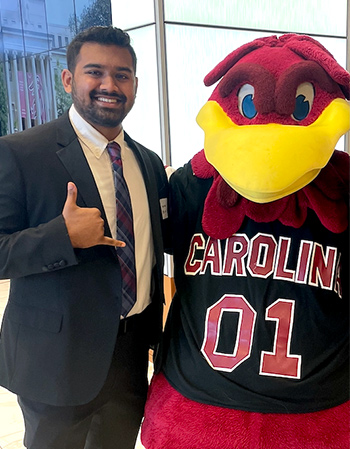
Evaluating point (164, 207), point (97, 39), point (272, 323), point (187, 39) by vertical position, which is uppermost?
point (187, 39)

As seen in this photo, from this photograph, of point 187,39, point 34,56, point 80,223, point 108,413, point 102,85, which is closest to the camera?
point 80,223

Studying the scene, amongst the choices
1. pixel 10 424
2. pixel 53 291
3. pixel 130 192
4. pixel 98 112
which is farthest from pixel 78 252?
pixel 10 424

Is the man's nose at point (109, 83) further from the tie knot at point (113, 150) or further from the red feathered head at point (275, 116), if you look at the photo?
the red feathered head at point (275, 116)

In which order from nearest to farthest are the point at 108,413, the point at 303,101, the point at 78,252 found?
the point at 303,101 → the point at 78,252 → the point at 108,413

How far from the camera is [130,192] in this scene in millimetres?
1506

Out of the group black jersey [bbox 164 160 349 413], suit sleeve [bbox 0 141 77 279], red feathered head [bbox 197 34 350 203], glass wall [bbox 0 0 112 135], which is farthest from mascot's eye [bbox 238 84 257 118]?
glass wall [bbox 0 0 112 135]

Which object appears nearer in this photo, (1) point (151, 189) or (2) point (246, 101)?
(2) point (246, 101)

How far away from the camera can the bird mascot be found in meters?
1.13

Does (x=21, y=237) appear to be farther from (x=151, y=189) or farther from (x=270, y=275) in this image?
(x=270, y=275)

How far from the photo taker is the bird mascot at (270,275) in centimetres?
113

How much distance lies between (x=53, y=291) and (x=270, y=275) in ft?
1.97

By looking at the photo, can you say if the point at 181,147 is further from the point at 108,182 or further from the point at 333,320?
the point at 333,320

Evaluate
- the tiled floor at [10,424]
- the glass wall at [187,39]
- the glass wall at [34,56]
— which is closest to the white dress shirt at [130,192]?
the tiled floor at [10,424]

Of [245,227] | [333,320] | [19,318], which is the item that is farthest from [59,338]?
[333,320]
